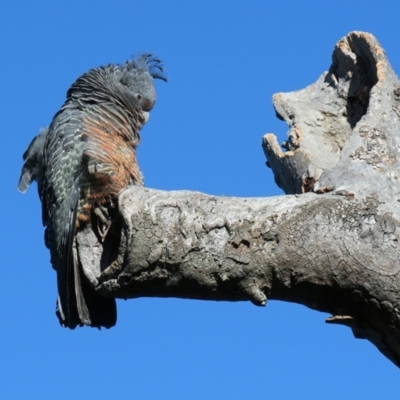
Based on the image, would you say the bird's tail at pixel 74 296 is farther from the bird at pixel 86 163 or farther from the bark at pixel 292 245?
the bark at pixel 292 245

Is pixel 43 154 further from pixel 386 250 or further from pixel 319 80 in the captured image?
pixel 386 250

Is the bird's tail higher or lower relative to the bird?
lower

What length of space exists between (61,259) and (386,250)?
5.99ft

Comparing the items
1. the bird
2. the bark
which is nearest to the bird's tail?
the bird

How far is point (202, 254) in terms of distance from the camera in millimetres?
4281

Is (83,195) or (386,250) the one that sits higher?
(83,195)

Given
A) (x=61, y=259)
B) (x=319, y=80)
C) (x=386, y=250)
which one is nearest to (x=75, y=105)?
(x=61, y=259)

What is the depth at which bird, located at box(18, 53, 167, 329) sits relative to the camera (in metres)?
5.01

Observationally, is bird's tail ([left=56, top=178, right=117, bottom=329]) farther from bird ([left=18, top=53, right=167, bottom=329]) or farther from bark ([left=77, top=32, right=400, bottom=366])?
bark ([left=77, top=32, right=400, bottom=366])

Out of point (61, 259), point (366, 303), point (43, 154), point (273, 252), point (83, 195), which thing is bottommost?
point (366, 303)

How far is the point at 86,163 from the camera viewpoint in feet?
17.3

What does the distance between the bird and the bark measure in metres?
0.27

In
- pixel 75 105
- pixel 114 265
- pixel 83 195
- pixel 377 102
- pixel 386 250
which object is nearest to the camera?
pixel 386 250

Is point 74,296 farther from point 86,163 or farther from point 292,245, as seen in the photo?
point 292,245
